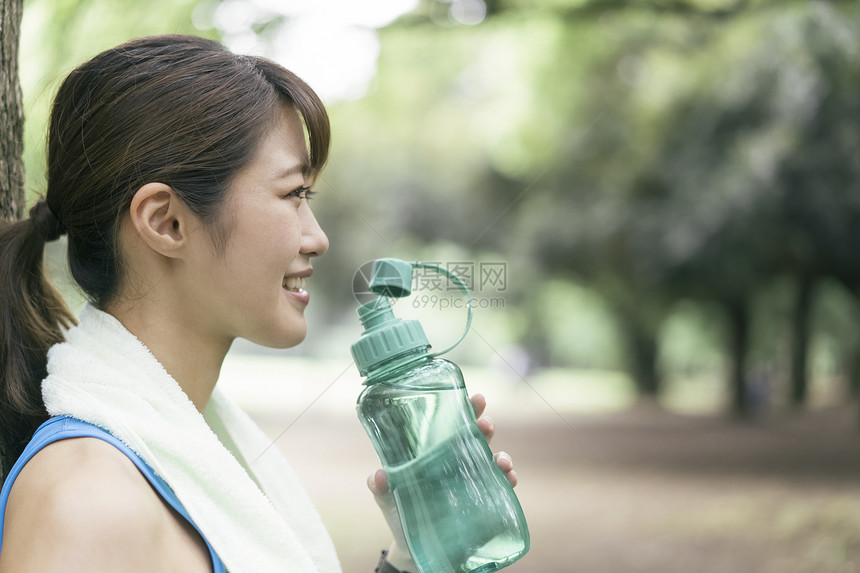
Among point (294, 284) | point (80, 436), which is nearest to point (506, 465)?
point (294, 284)

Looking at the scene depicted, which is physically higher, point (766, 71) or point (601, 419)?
point (766, 71)

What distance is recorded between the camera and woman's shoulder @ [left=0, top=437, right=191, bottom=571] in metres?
0.89

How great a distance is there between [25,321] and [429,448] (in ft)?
2.28

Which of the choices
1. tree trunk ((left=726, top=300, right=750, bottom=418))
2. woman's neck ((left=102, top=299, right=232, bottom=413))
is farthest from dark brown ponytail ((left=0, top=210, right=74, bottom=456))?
tree trunk ((left=726, top=300, right=750, bottom=418))

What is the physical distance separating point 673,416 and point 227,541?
1363cm

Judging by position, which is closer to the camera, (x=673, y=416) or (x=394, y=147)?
(x=394, y=147)

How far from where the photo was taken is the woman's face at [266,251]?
1.22 meters

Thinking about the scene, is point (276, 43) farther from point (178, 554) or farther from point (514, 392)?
point (514, 392)

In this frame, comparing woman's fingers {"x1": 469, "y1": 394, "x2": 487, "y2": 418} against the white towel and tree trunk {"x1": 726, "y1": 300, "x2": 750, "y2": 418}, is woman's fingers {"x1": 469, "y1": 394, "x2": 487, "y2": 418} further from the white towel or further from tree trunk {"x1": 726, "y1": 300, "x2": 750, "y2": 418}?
tree trunk {"x1": 726, "y1": 300, "x2": 750, "y2": 418}

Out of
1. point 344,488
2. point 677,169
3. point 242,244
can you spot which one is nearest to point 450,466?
point 242,244

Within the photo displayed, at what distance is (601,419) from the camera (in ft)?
45.1

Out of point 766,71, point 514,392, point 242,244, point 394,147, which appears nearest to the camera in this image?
point 242,244

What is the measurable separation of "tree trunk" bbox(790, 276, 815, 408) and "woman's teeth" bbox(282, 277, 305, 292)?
823cm

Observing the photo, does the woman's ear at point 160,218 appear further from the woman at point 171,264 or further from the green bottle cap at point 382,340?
the green bottle cap at point 382,340
